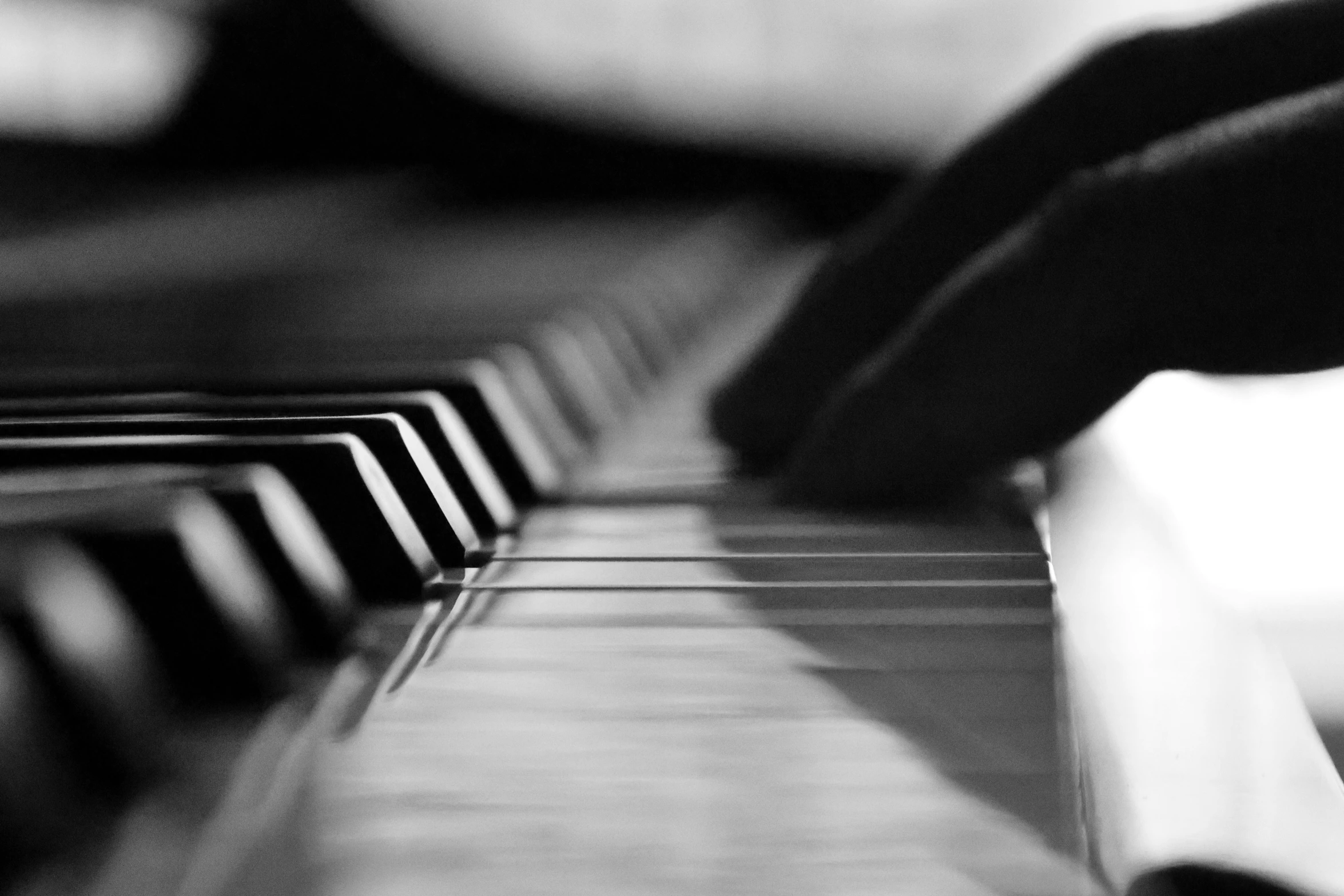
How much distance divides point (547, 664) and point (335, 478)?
115mm

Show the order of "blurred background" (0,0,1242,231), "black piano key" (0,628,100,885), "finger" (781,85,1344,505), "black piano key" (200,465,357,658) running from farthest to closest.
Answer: "blurred background" (0,0,1242,231) < "finger" (781,85,1344,505) < "black piano key" (200,465,357,658) < "black piano key" (0,628,100,885)

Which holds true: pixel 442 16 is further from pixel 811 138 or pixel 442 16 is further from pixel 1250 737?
pixel 1250 737

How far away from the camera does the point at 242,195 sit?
1.41 meters

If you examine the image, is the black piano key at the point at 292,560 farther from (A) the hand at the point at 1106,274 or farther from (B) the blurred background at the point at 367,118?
(B) the blurred background at the point at 367,118

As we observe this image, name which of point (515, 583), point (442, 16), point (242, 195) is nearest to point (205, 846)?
point (515, 583)

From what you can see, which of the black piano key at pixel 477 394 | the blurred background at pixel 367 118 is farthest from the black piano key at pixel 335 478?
the blurred background at pixel 367 118

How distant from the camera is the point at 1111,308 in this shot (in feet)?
2.07

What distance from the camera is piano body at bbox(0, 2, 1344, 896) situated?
0.35 m

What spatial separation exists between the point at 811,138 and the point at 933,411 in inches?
51.2

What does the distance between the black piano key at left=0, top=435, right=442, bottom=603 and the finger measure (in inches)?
7.8

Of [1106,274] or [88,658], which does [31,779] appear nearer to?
[88,658]

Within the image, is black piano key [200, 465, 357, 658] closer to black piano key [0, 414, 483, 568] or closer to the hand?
black piano key [0, 414, 483, 568]

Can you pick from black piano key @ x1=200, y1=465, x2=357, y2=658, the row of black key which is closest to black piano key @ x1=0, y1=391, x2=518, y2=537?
the row of black key

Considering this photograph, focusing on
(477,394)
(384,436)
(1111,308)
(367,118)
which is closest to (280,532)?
(384,436)
